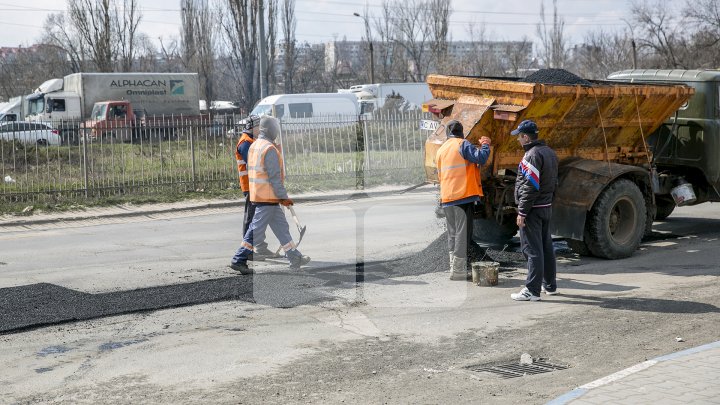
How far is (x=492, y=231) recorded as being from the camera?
11.8 meters

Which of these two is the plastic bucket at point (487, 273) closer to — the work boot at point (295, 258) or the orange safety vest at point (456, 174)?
the orange safety vest at point (456, 174)

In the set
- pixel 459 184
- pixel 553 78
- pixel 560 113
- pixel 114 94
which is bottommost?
pixel 459 184

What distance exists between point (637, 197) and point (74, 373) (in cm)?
721

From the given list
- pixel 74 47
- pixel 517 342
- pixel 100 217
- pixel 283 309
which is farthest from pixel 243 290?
pixel 74 47

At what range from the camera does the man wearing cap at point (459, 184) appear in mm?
9594

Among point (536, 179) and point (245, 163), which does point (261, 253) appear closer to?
point (245, 163)

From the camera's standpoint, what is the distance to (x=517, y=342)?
23.7ft

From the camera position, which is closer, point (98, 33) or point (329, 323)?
point (329, 323)

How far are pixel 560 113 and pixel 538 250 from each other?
246cm

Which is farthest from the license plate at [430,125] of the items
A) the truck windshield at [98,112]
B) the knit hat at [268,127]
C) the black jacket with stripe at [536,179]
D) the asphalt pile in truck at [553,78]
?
the truck windshield at [98,112]

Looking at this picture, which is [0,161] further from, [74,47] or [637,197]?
[74,47]

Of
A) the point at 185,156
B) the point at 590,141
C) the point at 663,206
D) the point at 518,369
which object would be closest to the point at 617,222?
the point at 590,141

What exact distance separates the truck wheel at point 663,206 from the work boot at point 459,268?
433cm

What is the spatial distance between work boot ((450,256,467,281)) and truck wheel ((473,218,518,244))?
6.68ft
